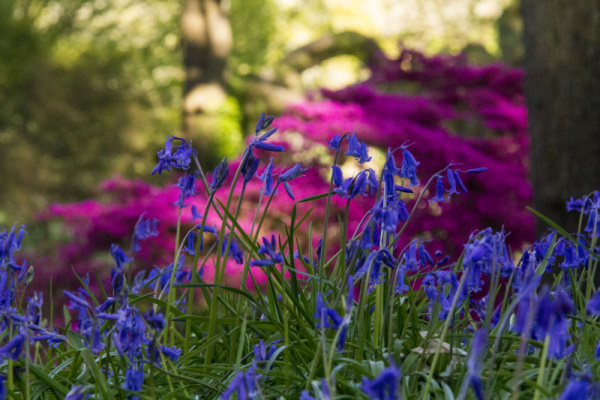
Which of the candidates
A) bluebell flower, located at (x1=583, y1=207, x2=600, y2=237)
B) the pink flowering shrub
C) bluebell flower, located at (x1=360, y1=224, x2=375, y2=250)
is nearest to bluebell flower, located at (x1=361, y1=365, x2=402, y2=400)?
bluebell flower, located at (x1=360, y1=224, x2=375, y2=250)

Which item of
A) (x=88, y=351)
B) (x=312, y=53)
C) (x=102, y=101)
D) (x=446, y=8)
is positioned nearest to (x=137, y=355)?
(x=88, y=351)

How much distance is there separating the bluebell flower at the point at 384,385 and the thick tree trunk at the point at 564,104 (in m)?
3.53

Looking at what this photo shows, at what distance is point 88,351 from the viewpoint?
160 cm

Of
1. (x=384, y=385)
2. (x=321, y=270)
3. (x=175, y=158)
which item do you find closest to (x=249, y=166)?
(x=175, y=158)

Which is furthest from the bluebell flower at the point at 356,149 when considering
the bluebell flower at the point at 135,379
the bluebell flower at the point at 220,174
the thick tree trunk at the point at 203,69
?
the thick tree trunk at the point at 203,69

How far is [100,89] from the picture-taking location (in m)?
18.4

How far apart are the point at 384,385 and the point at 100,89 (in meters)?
18.5

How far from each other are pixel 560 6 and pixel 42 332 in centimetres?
409

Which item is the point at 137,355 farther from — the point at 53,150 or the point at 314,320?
the point at 53,150

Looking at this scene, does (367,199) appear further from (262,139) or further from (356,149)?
(262,139)

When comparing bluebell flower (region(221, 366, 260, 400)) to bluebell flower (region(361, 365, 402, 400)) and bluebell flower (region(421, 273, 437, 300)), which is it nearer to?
bluebell flower (region(361, 365, 402, 400))

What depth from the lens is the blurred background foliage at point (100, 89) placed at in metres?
15.1

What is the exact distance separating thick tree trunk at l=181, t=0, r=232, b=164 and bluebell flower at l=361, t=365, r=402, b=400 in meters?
12.1

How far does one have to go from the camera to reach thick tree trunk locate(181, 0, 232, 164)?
13.1m
